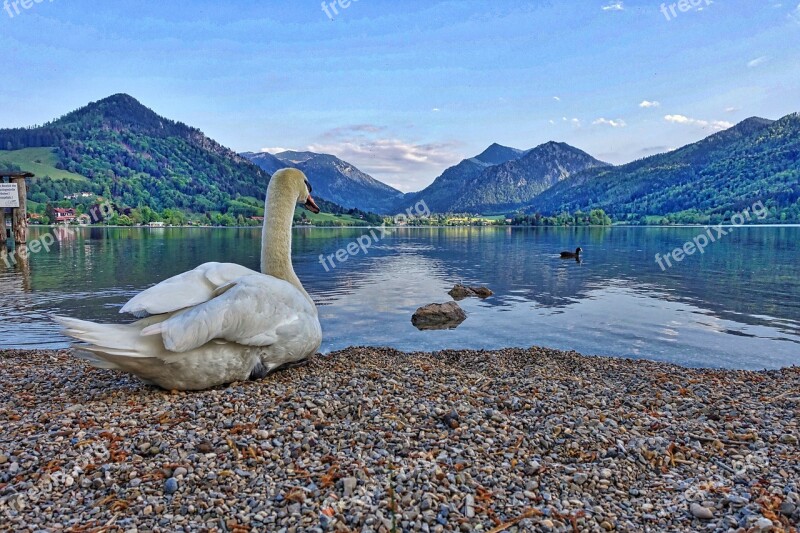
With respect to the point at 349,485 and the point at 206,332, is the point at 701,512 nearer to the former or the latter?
the point at 349,485

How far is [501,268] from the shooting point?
47.1m

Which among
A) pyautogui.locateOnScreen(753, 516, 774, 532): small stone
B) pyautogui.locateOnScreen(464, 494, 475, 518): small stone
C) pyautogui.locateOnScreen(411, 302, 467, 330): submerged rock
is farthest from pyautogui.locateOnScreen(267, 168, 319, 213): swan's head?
pyautogui.locateOnScreen(411, 302, 467, 330): submerged rock

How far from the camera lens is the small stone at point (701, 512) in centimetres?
448

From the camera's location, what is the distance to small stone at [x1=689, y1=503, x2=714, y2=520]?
4.48 m

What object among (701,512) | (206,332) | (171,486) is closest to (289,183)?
(206,332)

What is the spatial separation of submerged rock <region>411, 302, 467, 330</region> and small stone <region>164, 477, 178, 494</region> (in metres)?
16.1

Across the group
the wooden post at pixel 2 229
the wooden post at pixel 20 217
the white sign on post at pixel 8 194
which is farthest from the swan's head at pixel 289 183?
the wooden post at pixel 2 229

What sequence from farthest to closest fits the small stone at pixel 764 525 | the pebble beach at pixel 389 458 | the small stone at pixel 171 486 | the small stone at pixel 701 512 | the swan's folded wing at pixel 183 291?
1. the swan's folded wing at pixel 183 291
2. the small stone at pixel 171 486
3. the small stone at pixel 701 512
4. the pebble beach at pixel 389 458
5. the small stone at pixel 764 525

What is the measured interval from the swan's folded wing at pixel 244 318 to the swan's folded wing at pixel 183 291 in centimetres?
22

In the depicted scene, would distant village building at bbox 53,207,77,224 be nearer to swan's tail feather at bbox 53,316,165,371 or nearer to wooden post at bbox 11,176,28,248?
wooden post at bbox 11,176,28,248

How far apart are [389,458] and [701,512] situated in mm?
2970

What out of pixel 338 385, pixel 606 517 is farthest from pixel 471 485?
pixel 338 385

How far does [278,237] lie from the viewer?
396 inches

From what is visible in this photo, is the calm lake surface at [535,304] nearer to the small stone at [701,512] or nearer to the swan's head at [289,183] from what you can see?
the swan's head at [289,183]
